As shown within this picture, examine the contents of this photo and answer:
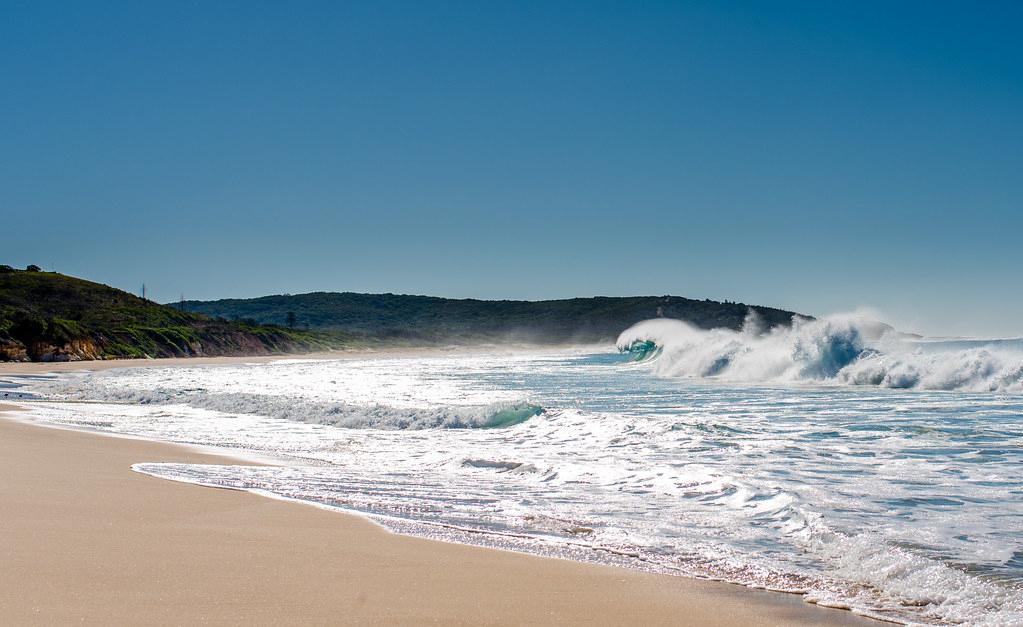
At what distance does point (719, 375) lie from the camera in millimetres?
24391

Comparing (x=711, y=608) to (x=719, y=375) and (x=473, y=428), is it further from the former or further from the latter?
(x=719, y=375)


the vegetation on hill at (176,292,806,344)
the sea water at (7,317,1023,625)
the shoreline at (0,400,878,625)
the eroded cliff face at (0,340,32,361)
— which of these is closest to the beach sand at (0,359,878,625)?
the shoreline at (0,400,878,625)

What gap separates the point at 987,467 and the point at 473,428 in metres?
6.38

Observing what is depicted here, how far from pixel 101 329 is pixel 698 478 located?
45.0 meters

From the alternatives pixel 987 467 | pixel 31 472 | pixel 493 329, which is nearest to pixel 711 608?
pixel 987 467

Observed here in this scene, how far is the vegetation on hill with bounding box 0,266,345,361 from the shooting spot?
37000 millimetres

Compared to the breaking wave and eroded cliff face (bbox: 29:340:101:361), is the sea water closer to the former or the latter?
the breaking wave

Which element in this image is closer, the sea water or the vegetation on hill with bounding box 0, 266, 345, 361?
the sea water

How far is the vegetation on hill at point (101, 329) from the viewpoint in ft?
121

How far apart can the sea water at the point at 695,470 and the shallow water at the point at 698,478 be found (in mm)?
24

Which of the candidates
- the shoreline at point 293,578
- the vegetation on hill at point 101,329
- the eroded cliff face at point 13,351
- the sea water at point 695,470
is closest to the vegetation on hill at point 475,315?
the vegetation on hill at point 101,329

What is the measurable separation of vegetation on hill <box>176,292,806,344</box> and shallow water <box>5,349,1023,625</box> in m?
78.7

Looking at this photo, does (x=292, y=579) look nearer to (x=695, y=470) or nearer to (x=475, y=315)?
(x=695, y=470)

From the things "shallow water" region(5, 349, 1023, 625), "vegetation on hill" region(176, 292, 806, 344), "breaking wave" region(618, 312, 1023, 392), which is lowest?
"shallow water" region(5, 349, 1023, 625)
